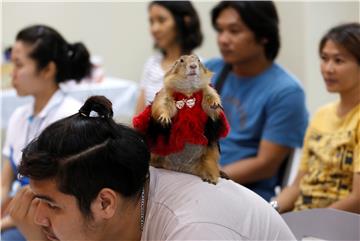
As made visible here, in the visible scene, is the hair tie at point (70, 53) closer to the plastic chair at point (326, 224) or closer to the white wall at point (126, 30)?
the plastic chair at point (326, 224)

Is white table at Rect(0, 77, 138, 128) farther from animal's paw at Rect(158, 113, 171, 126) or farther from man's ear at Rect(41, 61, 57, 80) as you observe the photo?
animal's paw at Rect(158, 113, 171, 126)

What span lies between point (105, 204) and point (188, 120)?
8.6 inches

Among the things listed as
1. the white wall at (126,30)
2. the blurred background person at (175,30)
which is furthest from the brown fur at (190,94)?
the white wall at (126,30)

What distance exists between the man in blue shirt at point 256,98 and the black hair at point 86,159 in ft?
2.69

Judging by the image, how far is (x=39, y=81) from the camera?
6.07 ft

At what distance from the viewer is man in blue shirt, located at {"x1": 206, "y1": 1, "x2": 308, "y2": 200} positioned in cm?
174

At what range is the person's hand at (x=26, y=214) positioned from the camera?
117 centimetres

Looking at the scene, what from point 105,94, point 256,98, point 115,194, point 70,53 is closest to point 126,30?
point 105,94

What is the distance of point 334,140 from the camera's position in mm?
1573

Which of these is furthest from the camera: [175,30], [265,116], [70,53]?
[175,30]

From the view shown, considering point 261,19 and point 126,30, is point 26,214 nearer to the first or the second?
point 261,19

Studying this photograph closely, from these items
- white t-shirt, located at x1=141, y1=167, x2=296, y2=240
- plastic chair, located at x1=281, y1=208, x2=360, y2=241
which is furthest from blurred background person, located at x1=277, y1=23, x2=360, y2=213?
white t-shirt, located at x1=141, y1=167, x2=296, y2=240

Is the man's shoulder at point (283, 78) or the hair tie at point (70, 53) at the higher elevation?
the hair tie at point (70, 53)

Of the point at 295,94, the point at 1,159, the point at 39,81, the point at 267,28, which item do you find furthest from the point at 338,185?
the point at 1,159
